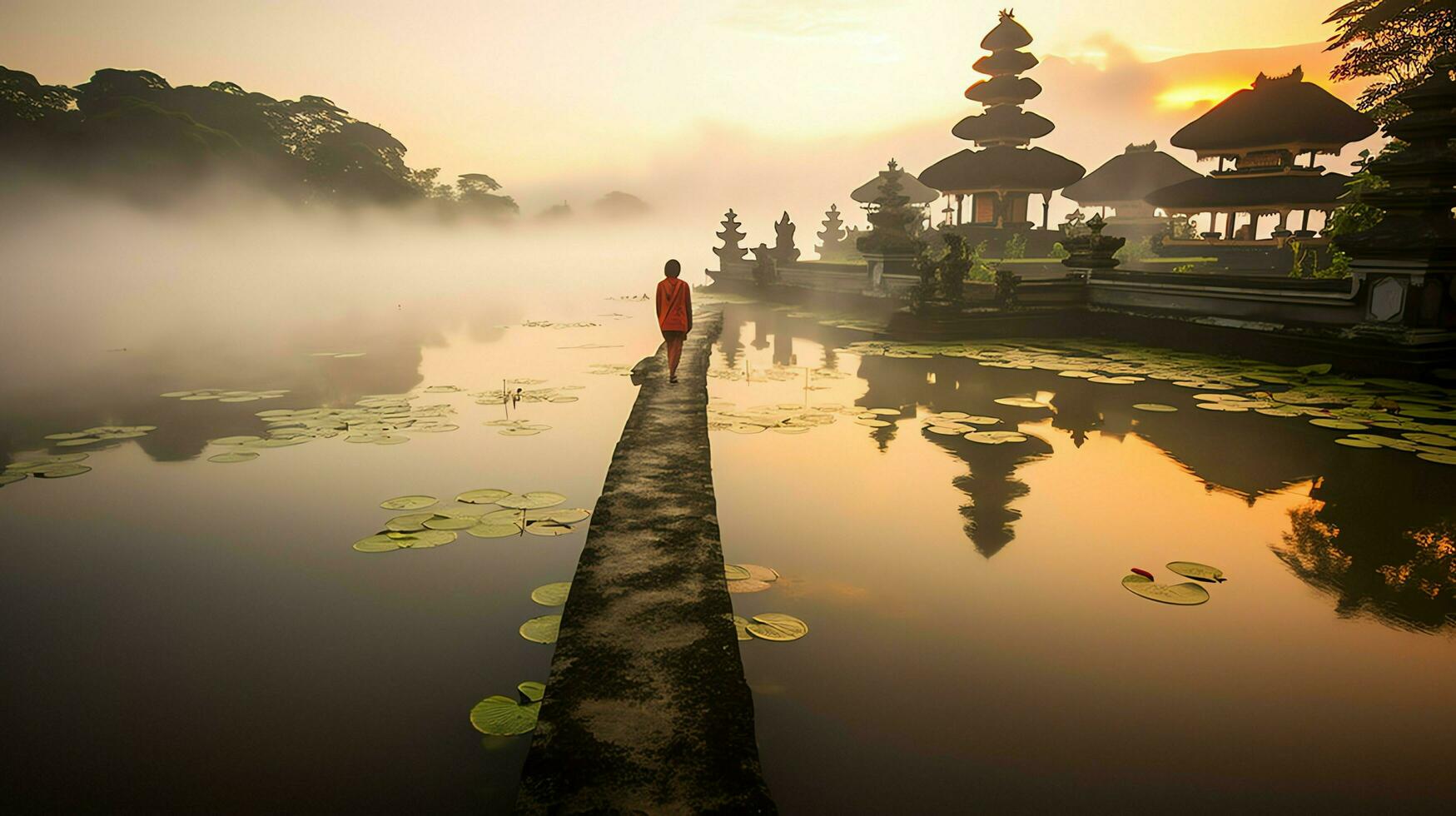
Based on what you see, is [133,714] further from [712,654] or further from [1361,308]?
[1361,308]

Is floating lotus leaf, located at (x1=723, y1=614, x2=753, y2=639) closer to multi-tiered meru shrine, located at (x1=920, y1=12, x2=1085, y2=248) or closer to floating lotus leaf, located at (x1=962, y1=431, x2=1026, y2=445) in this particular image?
floating lotus leaf, located at (x1=962, y1=431, x2=1026, y2=445)

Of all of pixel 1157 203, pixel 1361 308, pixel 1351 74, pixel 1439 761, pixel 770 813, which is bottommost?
pixel 1439 761

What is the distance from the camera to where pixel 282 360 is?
10305 millimetres

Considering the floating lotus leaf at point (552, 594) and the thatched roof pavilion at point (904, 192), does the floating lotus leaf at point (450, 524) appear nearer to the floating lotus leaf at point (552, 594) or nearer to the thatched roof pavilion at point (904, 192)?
the floating lotus leaf at point (552, 594)

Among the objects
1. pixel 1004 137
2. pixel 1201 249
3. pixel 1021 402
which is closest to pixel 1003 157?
pixel 1004 137

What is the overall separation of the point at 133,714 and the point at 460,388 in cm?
614

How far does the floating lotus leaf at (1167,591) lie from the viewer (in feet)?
10.1

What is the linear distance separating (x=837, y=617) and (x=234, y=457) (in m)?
4.71

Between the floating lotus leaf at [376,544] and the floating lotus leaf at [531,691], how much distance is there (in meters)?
1.58

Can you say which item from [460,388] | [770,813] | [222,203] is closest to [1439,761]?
[770,813]

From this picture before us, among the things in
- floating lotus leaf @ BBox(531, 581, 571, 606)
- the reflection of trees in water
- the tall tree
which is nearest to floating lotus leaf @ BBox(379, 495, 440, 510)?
floating lotus leaf @ BBox(531, 581, 571, 606)

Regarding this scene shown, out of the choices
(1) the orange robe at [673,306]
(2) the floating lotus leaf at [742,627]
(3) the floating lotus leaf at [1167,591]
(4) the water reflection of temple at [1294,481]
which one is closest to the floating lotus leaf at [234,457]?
(1) the orange robe at [673,306]

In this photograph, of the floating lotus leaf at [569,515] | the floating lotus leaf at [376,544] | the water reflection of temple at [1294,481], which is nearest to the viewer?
the water reflection of temple at [1294,481]

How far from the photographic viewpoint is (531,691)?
2.42 m
